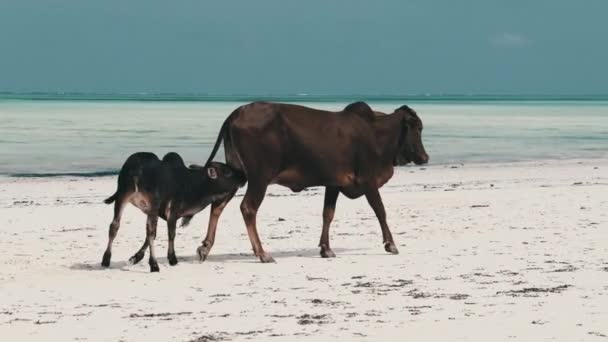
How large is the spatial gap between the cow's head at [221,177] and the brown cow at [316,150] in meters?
0.10

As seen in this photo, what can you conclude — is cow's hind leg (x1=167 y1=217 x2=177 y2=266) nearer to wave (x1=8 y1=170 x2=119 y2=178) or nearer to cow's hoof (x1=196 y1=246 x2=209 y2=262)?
cow's hoof (x1=196 y1=246 x2=209 y2=262)

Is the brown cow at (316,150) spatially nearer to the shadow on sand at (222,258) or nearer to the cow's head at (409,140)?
the cow's head at (409,140)

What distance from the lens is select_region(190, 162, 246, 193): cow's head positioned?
12078 millimetres

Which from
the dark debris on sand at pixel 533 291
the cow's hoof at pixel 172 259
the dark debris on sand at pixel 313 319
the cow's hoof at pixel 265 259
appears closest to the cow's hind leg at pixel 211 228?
the cow's hoof at pixel 172 259

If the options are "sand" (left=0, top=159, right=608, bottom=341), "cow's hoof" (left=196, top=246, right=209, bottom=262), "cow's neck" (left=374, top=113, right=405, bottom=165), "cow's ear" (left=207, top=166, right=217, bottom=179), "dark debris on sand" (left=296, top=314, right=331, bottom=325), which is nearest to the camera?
"sand" (left=0, top=159, right=608, bottom=341)

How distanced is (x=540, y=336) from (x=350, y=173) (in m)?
4.95

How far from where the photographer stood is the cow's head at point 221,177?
12.1 metres

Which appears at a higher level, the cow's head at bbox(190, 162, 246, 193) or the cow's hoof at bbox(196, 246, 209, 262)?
the cow's head at bbox(190, 162, 246, 193)

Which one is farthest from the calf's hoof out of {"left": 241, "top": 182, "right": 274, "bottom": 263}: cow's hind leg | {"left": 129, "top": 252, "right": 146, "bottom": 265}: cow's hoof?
{"left": 241, "top": 182, "right": 274, "bottom": 263}: cow's hind leg

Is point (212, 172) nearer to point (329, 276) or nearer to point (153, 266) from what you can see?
point (153, 266)

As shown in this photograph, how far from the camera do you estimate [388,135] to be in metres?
13.1

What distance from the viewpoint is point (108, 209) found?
1853 cm

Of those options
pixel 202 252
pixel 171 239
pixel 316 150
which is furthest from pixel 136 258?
pixel 316 150

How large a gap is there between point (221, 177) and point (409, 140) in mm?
2426
